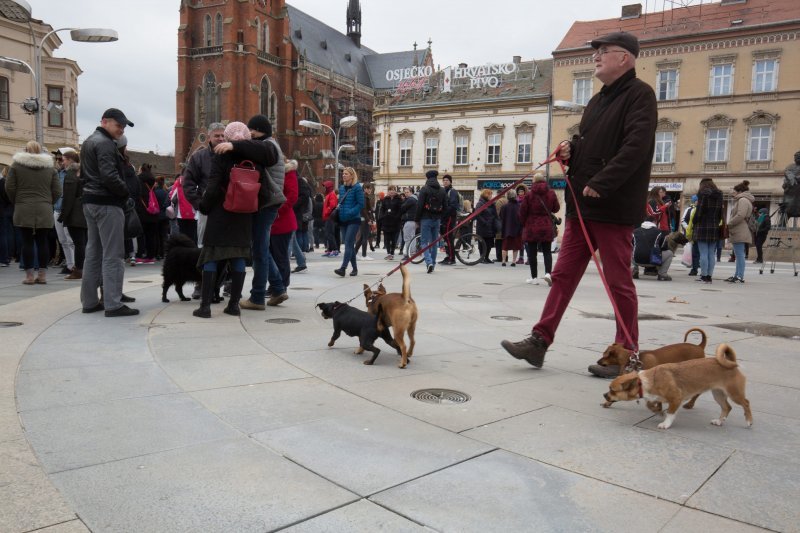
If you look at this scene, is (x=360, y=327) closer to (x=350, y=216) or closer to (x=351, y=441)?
(x=351, y=441)

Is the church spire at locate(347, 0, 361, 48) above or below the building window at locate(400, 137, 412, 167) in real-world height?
above

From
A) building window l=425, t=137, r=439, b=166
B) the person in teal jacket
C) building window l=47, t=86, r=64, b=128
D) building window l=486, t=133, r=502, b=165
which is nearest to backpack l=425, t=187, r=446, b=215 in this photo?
the person in teal jacket

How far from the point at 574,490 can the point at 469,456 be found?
516mm

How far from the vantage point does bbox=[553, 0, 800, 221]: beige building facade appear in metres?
35.8

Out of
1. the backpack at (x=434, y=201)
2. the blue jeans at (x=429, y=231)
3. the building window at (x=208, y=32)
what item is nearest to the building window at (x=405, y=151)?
the building window at (x=208, y=32)

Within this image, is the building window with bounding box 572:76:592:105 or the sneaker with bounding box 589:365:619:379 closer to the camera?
the sneaker with bounding box 589:365:619:379

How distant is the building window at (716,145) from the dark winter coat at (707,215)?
98.0 feet

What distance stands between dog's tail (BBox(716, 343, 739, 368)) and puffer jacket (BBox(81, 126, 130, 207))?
5535 mm

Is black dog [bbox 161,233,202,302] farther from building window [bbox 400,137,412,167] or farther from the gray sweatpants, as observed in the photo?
building window [bbox 400,137,412,167]

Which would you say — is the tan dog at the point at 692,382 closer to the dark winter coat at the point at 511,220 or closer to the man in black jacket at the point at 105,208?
the man in black jacket at the point at 105,208

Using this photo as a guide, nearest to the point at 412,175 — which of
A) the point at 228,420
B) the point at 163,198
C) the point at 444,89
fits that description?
the point at 444,89

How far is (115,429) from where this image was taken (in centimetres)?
300

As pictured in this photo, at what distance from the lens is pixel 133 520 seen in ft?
7.00

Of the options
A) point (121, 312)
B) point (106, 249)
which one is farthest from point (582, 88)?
point (121, 312)
